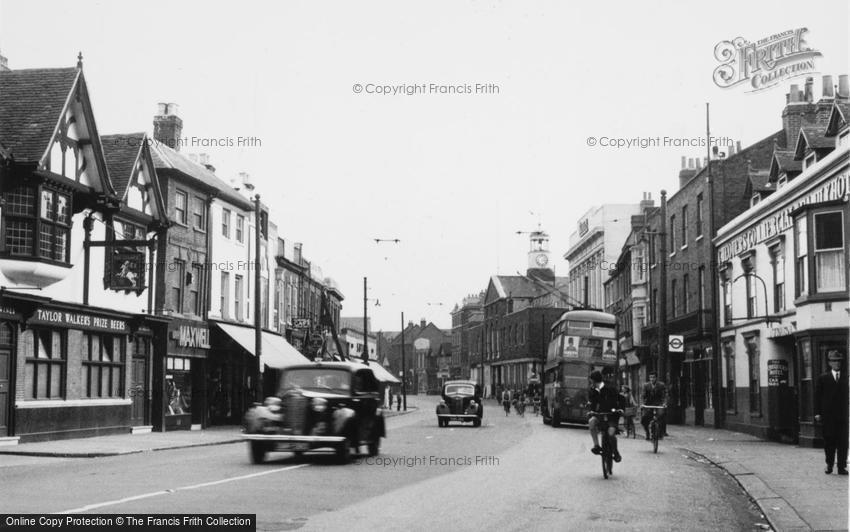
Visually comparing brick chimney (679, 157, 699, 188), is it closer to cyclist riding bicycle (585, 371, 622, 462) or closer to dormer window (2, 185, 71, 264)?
dormer window (2, 185, 71, 264)

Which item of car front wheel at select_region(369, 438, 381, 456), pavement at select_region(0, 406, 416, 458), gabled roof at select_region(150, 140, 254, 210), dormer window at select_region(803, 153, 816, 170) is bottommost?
pavement at select_region(0, 406, 416, 458)

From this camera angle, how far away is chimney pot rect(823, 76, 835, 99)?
33.8 meters

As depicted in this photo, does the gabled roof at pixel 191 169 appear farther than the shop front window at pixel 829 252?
Yes

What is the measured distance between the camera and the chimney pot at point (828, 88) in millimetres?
33812

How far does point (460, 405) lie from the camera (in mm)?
42656

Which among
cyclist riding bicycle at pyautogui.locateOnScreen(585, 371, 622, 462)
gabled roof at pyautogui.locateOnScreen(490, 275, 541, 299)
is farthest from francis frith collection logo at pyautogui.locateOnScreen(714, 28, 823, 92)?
gabled roof at pyautogui.locateOnScreen(490, 275, 541, 299)

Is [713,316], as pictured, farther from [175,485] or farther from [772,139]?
[175,485]

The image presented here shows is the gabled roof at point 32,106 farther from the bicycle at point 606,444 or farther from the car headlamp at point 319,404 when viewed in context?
the bicycle at point 606,444

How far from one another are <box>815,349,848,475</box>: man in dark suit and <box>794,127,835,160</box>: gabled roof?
12.7 meters

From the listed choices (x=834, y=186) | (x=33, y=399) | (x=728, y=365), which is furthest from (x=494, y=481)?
Result: (x=728, y=365)

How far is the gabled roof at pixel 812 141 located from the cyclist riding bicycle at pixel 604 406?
45.2 ft

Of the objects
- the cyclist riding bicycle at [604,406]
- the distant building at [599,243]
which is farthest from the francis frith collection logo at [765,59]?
the distant building at [599,243]

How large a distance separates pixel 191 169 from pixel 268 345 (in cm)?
836

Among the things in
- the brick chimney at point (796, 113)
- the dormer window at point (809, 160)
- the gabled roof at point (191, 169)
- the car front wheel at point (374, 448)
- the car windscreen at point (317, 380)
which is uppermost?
the brick chimney at point (796, 113)
